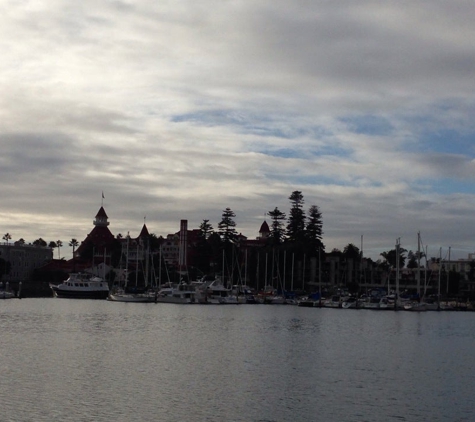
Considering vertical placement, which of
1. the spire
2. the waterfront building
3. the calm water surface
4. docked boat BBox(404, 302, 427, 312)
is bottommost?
the calm water surface

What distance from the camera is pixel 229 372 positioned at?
1753 inches

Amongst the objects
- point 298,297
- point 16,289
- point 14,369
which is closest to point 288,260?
point 298,297

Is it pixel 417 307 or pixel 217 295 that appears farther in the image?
pixel 217 295

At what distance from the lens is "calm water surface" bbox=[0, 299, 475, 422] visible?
33469 mm

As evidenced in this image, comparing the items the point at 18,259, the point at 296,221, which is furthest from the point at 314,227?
the point at 18,259

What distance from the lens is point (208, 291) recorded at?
128500mm

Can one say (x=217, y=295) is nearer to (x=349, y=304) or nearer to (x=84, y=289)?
(x=349, y=304)

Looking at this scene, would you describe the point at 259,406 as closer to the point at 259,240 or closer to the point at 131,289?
the point at 131,289

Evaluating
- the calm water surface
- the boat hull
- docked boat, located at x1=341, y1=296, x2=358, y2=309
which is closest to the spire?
the boat hull

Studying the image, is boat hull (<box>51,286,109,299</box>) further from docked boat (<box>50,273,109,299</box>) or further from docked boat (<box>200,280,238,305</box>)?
docked boat (<box>200,280,238,305</box>)

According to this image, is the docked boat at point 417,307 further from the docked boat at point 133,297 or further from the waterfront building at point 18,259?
the waterfront building at point 18,259

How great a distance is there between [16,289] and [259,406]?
429 feet

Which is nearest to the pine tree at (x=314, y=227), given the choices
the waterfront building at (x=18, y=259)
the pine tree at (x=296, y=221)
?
the pine tree at (x=296, y=221)

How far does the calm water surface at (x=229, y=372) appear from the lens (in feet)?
110
